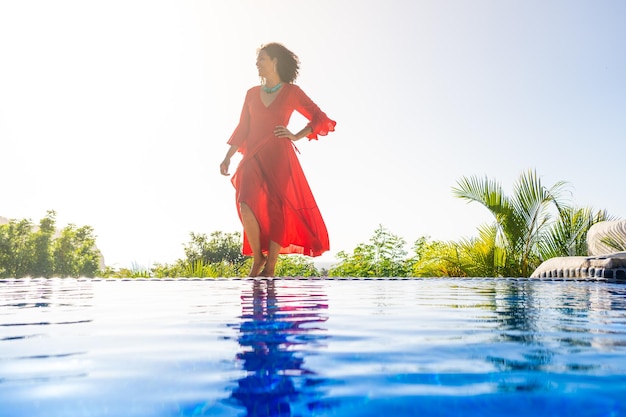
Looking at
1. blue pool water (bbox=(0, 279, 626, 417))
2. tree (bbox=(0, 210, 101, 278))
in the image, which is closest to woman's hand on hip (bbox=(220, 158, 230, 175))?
blue pool water (bbox=(0, 279, 626, 417))

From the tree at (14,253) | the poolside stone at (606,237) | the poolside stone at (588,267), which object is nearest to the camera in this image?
the poolside stone at (588,267)

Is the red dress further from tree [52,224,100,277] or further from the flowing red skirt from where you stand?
tree [52,224,100,277]

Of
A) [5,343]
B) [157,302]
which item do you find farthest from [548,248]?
[5,343]

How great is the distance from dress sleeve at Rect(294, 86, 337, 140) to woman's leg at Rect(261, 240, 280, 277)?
1248 millimetres

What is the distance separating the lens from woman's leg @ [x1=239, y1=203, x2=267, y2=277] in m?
6.22

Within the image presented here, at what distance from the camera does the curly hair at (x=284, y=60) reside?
632cm

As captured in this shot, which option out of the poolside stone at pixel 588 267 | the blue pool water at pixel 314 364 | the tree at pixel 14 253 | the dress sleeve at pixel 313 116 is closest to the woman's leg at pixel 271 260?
the dress sleeve at pixel 313 116

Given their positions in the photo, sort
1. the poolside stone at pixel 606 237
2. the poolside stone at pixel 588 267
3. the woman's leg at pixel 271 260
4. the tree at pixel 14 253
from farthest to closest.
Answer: the tree at pixel 14 253
the poolside stone at pixel 606 237
the poolside stone at pixel 588 267
the woman's leg at pixel 271 260

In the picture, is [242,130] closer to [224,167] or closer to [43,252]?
[224,167]

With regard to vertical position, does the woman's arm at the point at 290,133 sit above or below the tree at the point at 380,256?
above

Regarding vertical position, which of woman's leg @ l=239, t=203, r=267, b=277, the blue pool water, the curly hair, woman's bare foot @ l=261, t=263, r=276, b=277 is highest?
the curly hair

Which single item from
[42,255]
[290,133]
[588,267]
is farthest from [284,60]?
[42,255]

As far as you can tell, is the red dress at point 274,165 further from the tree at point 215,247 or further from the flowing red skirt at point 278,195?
the tree at point 215,247

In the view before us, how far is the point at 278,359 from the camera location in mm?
1470
